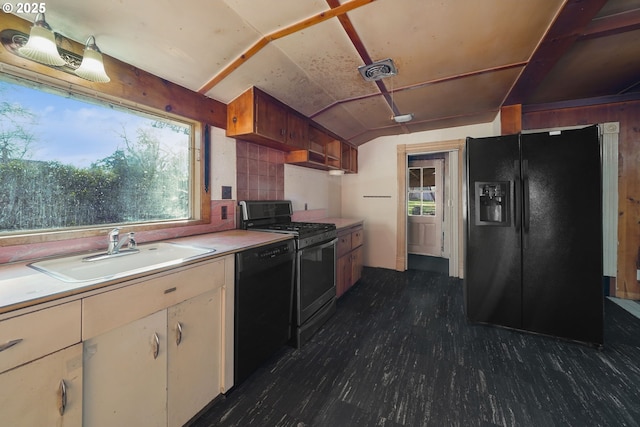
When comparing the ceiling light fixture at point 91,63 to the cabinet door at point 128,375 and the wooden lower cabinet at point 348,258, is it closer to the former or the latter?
the cabinet door at point 128,375

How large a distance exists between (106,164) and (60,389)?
130 centimetres

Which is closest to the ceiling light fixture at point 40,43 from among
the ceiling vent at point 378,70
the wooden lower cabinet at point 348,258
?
the ceiling vent at point 378,70

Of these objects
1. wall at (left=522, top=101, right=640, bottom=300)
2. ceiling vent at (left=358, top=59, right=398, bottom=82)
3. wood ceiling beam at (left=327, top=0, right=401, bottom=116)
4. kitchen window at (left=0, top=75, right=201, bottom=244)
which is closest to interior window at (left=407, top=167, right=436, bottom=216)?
wall at (left=522, top=101, right=640, bottom=300)

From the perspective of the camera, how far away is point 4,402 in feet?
2.50

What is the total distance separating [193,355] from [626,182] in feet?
15.2

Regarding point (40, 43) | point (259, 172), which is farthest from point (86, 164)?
point (259, 172)

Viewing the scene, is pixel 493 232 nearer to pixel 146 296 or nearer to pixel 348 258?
pixel 348 258

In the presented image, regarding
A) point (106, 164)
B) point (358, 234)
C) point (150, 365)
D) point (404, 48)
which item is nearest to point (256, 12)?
point (404, 48)

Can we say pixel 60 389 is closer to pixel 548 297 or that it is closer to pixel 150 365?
pixel 150 365

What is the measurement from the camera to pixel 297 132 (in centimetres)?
270

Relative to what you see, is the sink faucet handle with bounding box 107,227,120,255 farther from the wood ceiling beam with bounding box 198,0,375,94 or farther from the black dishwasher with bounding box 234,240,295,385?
the wood ceiling beam with bounding box 198,0,375,94

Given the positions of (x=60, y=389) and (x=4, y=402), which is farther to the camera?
(x=60, y=389)

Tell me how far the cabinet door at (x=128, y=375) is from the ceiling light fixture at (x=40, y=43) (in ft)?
4.12

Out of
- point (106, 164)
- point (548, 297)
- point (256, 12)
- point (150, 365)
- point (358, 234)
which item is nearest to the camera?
point (150, 365)
